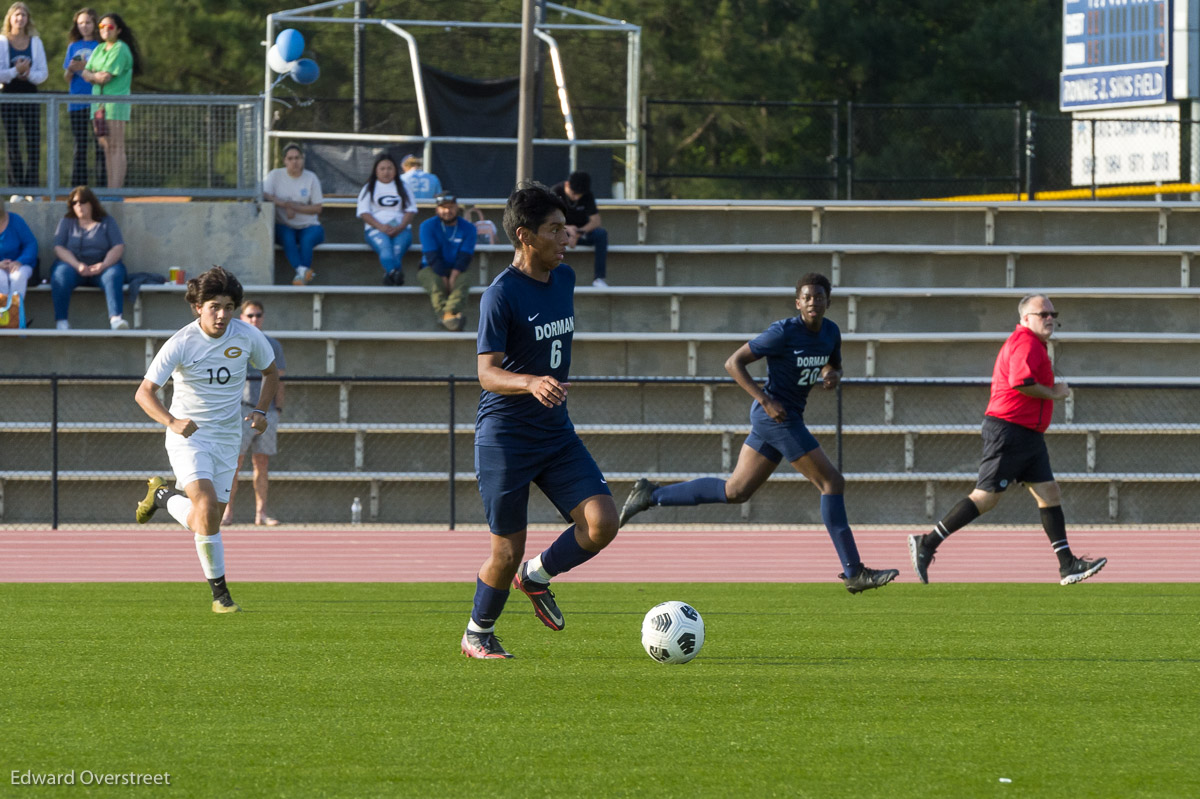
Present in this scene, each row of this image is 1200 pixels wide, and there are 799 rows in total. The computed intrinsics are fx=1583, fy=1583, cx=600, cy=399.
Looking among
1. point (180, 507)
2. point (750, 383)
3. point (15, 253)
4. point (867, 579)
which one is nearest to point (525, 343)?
point (180, 507)

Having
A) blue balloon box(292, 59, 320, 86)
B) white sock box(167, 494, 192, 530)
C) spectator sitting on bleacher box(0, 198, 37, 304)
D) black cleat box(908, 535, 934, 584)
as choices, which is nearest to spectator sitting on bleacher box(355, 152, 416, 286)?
blue balloon box(292, 59, 320, 86)

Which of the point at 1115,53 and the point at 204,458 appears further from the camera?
the point at 1115,53

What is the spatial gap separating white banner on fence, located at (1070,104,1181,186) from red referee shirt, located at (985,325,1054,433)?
43.3ft

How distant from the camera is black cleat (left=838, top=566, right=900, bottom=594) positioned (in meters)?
10.3

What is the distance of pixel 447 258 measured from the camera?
1850 cm

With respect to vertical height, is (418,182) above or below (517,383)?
above

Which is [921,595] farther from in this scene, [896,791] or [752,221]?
[752,221]

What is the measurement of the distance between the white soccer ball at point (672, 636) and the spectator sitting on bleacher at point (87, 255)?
12.3 metres

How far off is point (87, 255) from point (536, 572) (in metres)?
12.1

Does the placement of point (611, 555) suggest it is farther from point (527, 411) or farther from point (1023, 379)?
point (527, 411)

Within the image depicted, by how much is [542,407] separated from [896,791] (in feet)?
9.44

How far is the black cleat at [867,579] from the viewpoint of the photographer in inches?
406

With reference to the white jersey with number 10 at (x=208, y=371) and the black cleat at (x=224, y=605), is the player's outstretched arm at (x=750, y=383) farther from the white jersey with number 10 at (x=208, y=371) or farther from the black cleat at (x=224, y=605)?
the black cleat at (x=224, y=605)

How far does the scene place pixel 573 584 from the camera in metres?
12.0
